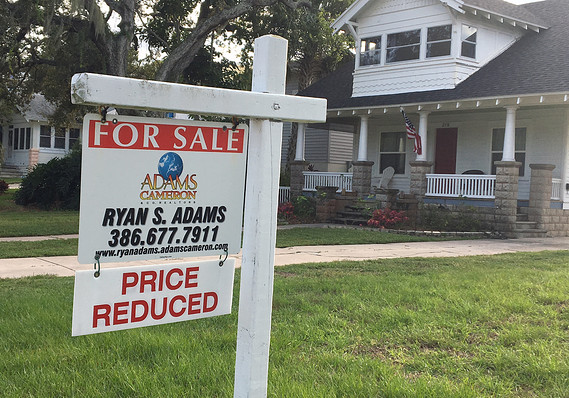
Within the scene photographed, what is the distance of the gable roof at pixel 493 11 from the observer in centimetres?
1677

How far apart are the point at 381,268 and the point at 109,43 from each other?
40.7 feet

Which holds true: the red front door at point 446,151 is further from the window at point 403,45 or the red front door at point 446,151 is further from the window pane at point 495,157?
the window at point 403,45

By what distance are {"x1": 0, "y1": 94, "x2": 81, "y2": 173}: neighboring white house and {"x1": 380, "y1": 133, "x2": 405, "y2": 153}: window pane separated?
23.9 metres

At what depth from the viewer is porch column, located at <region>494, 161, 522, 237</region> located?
50.3 feet

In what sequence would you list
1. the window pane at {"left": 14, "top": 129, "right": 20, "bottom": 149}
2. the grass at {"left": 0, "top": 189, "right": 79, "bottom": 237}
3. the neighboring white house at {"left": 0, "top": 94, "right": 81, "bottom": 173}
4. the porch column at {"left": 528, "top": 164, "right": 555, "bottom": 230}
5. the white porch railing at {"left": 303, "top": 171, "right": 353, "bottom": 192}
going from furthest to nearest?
the window pane at {"left": 14, "top": 129, "right": 20, "bottom": 149} → the neighboring white house at {"left": 0, "top": 94, "right": 81, "bottom": 173} → the white porch railing at {"left": 303, "top": 171, "right": 353, "bottom": 192} → the porch column at {"left": 528, "top": 164, "right": 555, "bottom": 230} → the grass at {"left": 0, "top": 189, "right": 79, "bottom": 237}

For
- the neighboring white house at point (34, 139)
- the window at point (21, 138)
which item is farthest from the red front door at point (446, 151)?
the window at point (21, 138)

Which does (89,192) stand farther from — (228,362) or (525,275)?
(525,275)

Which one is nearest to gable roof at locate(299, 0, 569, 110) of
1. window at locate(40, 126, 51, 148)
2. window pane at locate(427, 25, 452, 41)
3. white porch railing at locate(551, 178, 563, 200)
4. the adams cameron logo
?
window pane at locate(427, 25, 452, 41)

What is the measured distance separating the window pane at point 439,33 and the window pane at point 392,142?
12.5ft

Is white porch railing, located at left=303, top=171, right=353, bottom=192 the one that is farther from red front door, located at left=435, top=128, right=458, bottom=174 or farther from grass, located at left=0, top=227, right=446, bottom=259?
grass, located at left=0, top=227, right=446, bottom=259

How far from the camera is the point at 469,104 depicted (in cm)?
1644

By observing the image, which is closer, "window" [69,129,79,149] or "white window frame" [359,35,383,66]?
"white window frame" [359,35,383,66]

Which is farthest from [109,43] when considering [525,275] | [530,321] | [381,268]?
[530,321]

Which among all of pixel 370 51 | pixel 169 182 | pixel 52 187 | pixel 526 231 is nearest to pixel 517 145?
pixel 526 231
